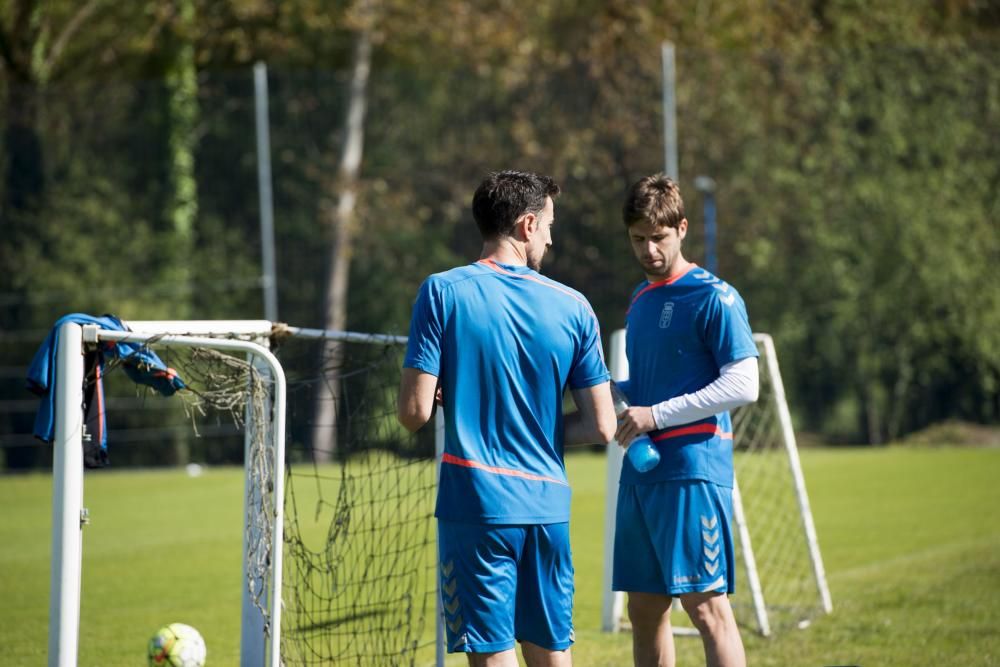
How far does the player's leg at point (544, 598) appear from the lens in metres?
3.30

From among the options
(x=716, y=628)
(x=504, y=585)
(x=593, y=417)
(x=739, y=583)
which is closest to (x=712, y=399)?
(x=593, y=417)

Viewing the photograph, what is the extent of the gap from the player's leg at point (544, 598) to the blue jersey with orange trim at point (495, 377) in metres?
0.07

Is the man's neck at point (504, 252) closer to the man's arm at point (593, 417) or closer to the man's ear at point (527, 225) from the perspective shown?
the man's ear at point (527, 225)

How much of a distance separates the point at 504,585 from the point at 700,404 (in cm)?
96

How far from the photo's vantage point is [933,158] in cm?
1683

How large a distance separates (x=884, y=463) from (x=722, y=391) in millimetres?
11163

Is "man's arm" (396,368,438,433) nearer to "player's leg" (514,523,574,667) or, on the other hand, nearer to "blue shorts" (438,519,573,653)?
"blue shorts" (438,519,573,653)

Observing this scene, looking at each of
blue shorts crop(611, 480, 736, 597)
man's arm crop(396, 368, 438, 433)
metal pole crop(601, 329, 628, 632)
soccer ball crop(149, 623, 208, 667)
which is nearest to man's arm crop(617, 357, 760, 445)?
blue shorts crop(611, 480, 736, 597)

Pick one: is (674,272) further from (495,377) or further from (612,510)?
(612,510)

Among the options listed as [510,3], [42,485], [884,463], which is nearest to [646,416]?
[884,463]

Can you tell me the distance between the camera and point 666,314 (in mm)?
3932

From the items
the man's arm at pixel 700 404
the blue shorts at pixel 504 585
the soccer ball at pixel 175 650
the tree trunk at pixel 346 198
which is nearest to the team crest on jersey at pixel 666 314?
the man's arm at pixel 700 404

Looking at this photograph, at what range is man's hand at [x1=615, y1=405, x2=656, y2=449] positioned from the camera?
380cm

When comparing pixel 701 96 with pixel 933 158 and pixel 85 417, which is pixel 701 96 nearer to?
pixel 933 158
